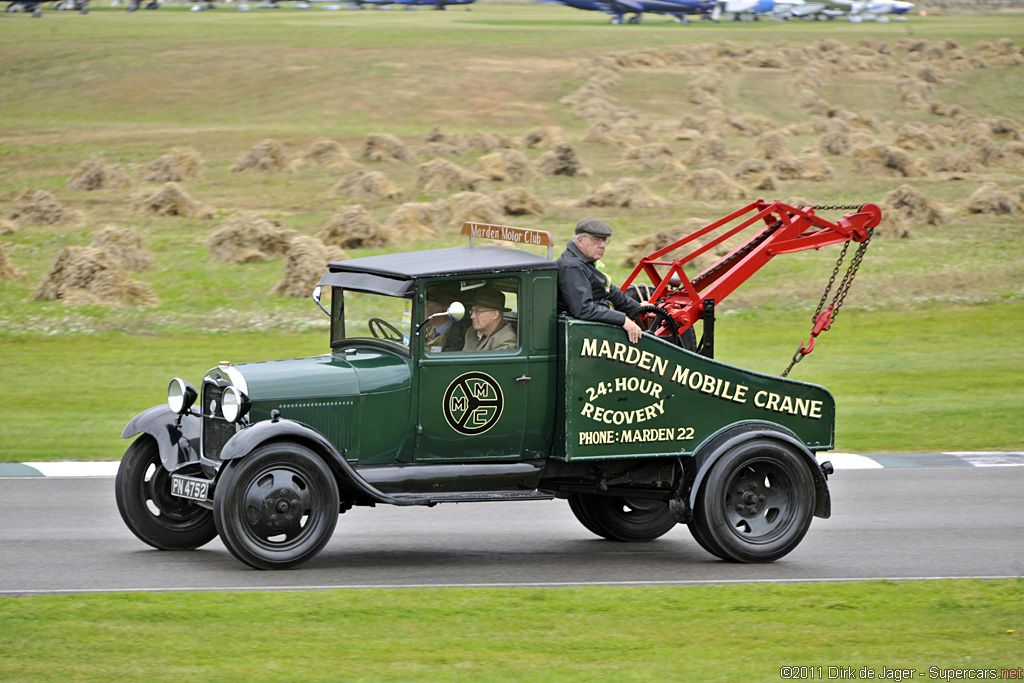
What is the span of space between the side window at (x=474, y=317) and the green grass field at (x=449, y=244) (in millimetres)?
1729

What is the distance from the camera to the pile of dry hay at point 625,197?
107 ft

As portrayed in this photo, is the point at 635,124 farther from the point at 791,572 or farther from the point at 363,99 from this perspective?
the point at 791,572

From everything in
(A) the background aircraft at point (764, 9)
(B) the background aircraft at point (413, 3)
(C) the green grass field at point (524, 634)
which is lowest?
(C) the green grass field at point (524, 634)

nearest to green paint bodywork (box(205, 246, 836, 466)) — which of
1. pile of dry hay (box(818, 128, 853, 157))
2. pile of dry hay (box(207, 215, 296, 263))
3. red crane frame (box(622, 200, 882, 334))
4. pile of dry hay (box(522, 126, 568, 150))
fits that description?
red crane frame (box(622, 200, 882, 334))

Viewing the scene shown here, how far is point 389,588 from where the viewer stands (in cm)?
869

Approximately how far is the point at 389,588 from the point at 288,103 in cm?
4216

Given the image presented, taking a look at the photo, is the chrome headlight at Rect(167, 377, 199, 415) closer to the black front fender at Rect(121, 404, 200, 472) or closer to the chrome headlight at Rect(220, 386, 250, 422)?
the black front fender at Rect(121, 404, 200, 472)

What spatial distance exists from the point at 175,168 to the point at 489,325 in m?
27.8

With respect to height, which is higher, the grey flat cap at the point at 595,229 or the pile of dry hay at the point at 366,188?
the pile of dry hay at the point at 366,188

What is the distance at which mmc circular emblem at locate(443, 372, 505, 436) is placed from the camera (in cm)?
921

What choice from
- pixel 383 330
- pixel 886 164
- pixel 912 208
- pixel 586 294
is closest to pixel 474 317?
pixel 383 330

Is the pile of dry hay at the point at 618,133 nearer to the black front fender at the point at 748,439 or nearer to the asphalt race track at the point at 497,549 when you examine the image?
the asphalt race track at the point at 497,549

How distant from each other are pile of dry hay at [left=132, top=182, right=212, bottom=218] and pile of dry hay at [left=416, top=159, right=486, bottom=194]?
626 centimetres

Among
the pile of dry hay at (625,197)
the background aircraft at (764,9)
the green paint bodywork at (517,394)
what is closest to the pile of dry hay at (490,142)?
the pile of dry hay at (625,197)
